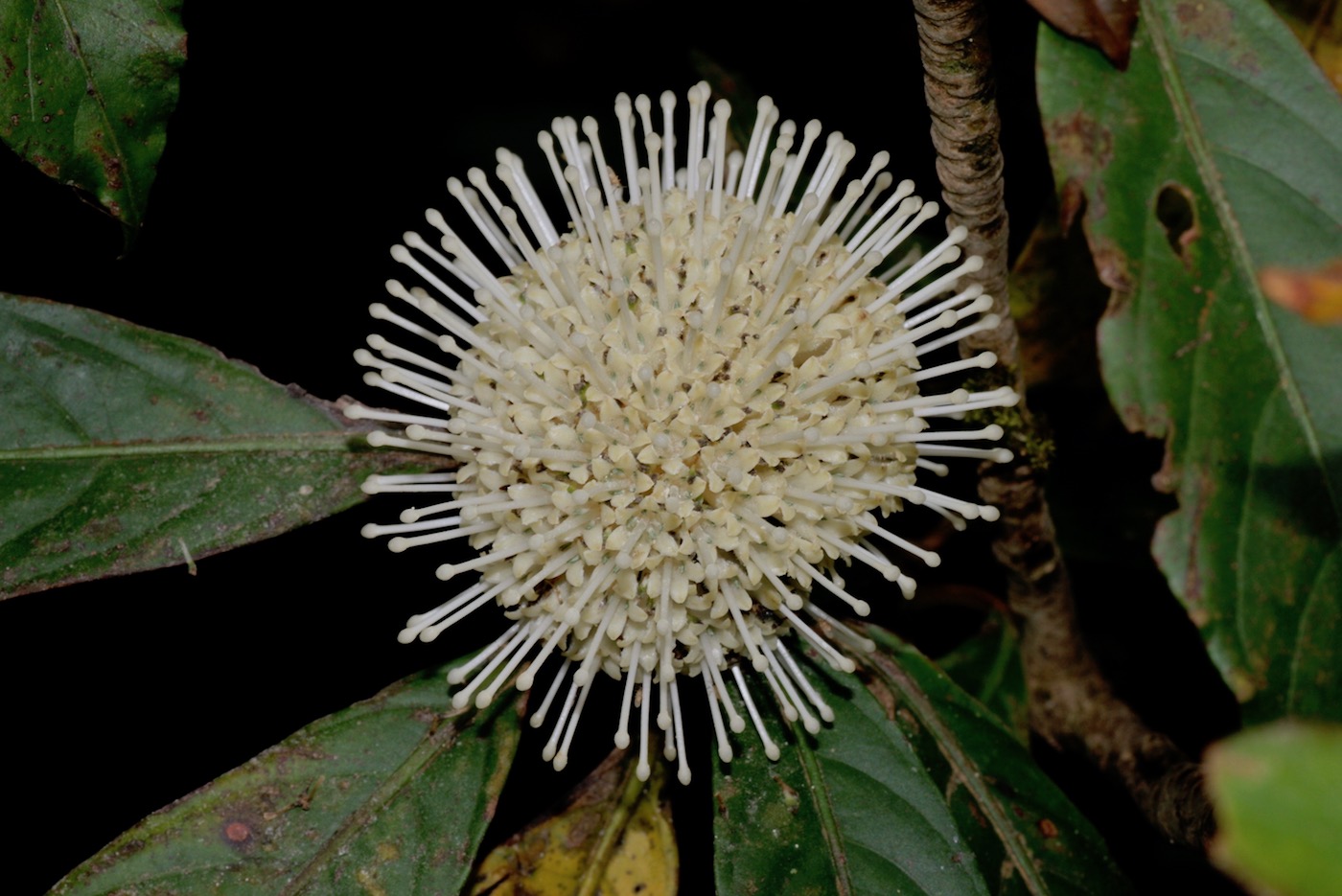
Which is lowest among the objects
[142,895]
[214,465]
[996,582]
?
[142,895]

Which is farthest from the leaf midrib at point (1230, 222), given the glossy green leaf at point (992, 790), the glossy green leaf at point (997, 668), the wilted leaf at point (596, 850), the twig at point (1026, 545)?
the wilted leaf at point (596, 850)

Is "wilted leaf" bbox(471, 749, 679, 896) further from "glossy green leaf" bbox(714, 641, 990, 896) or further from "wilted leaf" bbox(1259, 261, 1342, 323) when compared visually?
"wilted leaf" bbox(1259, 261, 1342, 323)

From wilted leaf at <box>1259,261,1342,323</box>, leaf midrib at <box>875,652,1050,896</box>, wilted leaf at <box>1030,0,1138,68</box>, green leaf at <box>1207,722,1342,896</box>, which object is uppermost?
wilted leaf at <box>1030,0,1138,68</box>

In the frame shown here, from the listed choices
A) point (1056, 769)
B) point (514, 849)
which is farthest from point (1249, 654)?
point (514, 849)

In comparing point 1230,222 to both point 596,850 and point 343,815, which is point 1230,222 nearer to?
point 596,850

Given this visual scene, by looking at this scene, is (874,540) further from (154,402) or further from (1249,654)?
(154,402)

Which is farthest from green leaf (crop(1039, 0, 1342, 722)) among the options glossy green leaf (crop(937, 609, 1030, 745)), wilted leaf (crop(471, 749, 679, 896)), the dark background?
wilted leaf (crop(471, 749, 679, 896))

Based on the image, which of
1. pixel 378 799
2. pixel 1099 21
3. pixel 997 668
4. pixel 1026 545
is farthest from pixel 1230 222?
pixel 378 799
